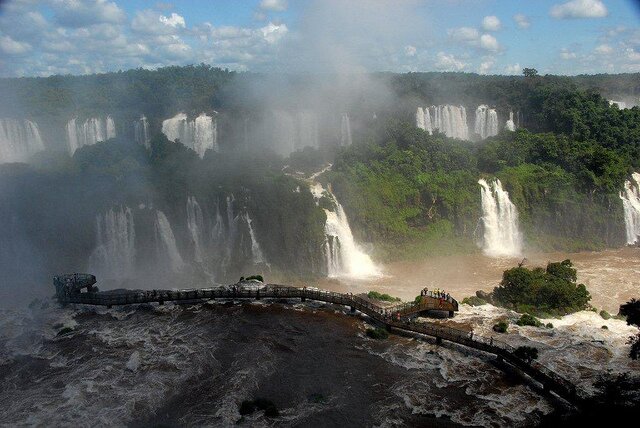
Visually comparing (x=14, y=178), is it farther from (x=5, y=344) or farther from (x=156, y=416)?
(x=156, y=416)

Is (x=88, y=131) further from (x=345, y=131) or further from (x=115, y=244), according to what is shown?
(x=345, y=131)

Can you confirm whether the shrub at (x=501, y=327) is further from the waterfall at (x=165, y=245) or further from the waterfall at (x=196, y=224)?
the waterfall at (x=165, y=245)

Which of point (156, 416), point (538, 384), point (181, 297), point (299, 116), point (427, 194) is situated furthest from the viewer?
point (299, 116)

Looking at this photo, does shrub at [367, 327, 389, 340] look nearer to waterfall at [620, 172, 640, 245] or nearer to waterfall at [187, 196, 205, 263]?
waterfall at [187, 196, 205, 263]

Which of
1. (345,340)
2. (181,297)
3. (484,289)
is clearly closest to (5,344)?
(181,297)

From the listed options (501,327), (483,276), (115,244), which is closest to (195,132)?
(115,244)

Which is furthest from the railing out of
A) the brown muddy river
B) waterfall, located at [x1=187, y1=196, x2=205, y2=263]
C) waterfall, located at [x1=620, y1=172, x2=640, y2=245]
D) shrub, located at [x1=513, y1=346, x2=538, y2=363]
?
waterfall, located at [x1=620, y1=172, x2=640, y2=245]
